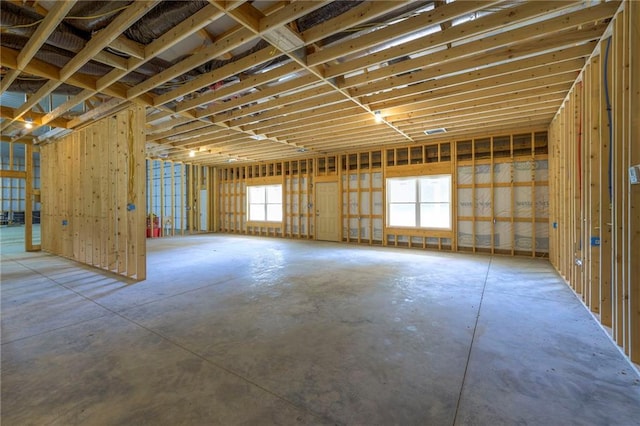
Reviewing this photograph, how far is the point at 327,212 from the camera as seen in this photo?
986cm

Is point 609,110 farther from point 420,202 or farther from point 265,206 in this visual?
point 265,206

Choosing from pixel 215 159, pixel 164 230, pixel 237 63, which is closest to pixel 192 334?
pixel 237 63

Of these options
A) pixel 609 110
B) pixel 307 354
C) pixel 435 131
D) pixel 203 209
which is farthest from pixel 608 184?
pixel 203 209

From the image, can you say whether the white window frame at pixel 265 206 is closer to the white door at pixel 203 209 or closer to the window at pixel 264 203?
the window at pixel 264 203

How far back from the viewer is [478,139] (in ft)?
24.1

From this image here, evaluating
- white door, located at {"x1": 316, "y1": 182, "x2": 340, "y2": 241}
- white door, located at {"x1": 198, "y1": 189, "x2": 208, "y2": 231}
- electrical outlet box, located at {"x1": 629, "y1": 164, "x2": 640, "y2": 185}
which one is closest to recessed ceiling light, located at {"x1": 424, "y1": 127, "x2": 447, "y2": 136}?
white door, located at {"x1": 316, "y1": 182, "x2": 340, "y2": 241}

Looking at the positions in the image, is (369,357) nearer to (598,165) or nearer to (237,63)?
(598,165)

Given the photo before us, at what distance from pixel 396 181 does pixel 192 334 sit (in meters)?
7.17

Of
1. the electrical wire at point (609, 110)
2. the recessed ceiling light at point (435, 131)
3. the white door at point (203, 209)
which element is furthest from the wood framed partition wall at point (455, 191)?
the electrical wire at point (609, 110)

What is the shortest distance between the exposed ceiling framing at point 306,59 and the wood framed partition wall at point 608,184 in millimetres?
437

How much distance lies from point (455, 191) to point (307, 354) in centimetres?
667

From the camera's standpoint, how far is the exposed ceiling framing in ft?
9.00

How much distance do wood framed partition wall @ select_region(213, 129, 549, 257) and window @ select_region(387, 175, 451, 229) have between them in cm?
20

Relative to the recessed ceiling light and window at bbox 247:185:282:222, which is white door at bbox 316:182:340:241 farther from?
the recessed ceiling light
